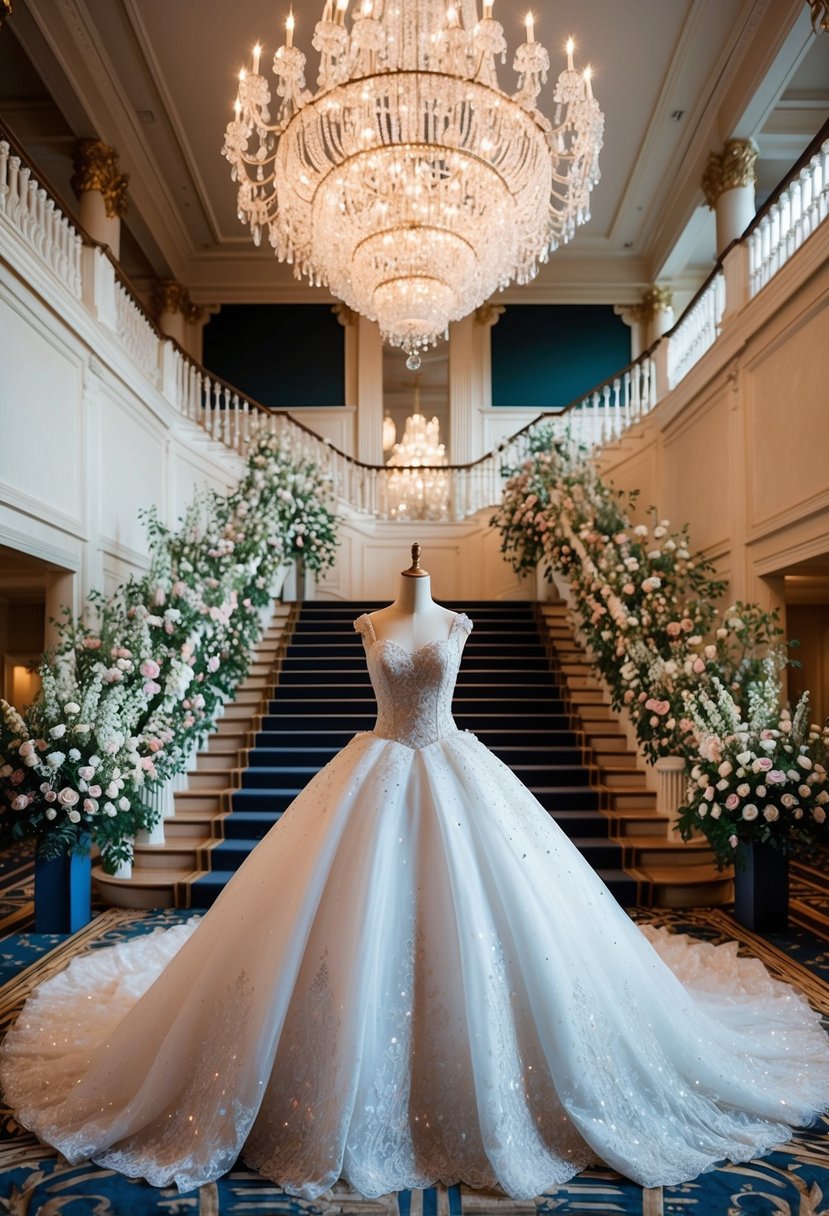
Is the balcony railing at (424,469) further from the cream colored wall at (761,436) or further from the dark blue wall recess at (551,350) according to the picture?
the dark blue wall recess at (551,350)

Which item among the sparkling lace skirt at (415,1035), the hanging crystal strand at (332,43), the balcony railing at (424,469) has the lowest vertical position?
the sparkling lace skirt at (415,1035)

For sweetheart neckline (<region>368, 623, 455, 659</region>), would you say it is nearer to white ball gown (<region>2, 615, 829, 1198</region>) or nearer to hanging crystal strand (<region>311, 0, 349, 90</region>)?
white ball gown (<region>2, 615, 829, 1198</region>)

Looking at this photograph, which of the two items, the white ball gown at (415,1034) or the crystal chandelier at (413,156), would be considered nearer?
the white ball gown at (415,1034)

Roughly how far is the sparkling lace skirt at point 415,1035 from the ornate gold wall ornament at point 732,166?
31.0 feet

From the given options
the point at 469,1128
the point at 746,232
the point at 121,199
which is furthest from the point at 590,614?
the point at 121,199

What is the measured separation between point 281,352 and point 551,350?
Answer: 13.7 ft

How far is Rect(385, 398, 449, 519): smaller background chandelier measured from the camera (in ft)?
44.1

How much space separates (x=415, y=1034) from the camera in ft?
7.81

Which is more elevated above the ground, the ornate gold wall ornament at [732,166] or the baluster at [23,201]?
the ornate gold wall ornament at [732,166]

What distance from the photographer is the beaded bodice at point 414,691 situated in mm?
2924

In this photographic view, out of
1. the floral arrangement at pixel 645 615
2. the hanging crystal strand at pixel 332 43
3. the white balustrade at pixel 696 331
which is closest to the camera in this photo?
the hanging crystal strand at pixel 332 43

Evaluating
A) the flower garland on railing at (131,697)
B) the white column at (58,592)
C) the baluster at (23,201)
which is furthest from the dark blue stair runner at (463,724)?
the baluster at (23,201)

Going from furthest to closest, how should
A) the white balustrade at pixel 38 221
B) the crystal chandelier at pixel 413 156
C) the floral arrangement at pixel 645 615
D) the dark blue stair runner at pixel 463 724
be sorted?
1. the white balustrade at pixel 38 221
2. the dark blue stair runner at pixel 463 724
3. the floral arrangement at pixel 645 615
4. the crystal chandelier at pixel 413 156

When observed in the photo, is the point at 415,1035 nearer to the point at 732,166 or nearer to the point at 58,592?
the point at 58,592
